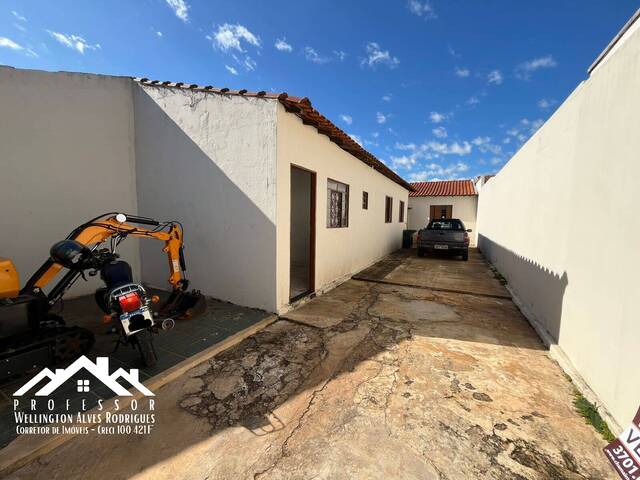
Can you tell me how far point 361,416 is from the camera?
7.53 ft

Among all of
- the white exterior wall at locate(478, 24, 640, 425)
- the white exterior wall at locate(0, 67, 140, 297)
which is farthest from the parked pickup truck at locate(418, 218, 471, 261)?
the white exterior wall at locate(0, 67, 140, 297)

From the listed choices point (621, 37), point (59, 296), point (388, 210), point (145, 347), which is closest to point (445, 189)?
point (388, 210)

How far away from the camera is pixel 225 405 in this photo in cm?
242

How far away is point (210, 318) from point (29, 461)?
234 cm

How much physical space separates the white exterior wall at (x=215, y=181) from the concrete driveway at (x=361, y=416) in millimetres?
1291

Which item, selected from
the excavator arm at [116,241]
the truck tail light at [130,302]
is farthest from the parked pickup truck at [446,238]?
the truck tail light at [130,302]

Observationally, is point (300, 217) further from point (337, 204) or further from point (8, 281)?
point (8, 281)

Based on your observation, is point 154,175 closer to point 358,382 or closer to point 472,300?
point 358,382

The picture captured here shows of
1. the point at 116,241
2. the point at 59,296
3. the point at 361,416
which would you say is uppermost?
the point at 116,241

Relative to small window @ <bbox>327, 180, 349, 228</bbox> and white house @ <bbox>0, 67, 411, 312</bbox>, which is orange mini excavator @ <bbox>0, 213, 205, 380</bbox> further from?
small window @ <bbox>327, 180, 349, 228</bbox>

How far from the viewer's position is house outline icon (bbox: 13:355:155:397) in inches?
96.6

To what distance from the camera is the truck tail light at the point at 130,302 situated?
8.45ft

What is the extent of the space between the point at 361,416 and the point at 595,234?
2.87m

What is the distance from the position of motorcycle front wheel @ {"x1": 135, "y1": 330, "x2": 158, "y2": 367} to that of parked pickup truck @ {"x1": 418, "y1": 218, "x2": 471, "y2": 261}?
10332 millimetres
